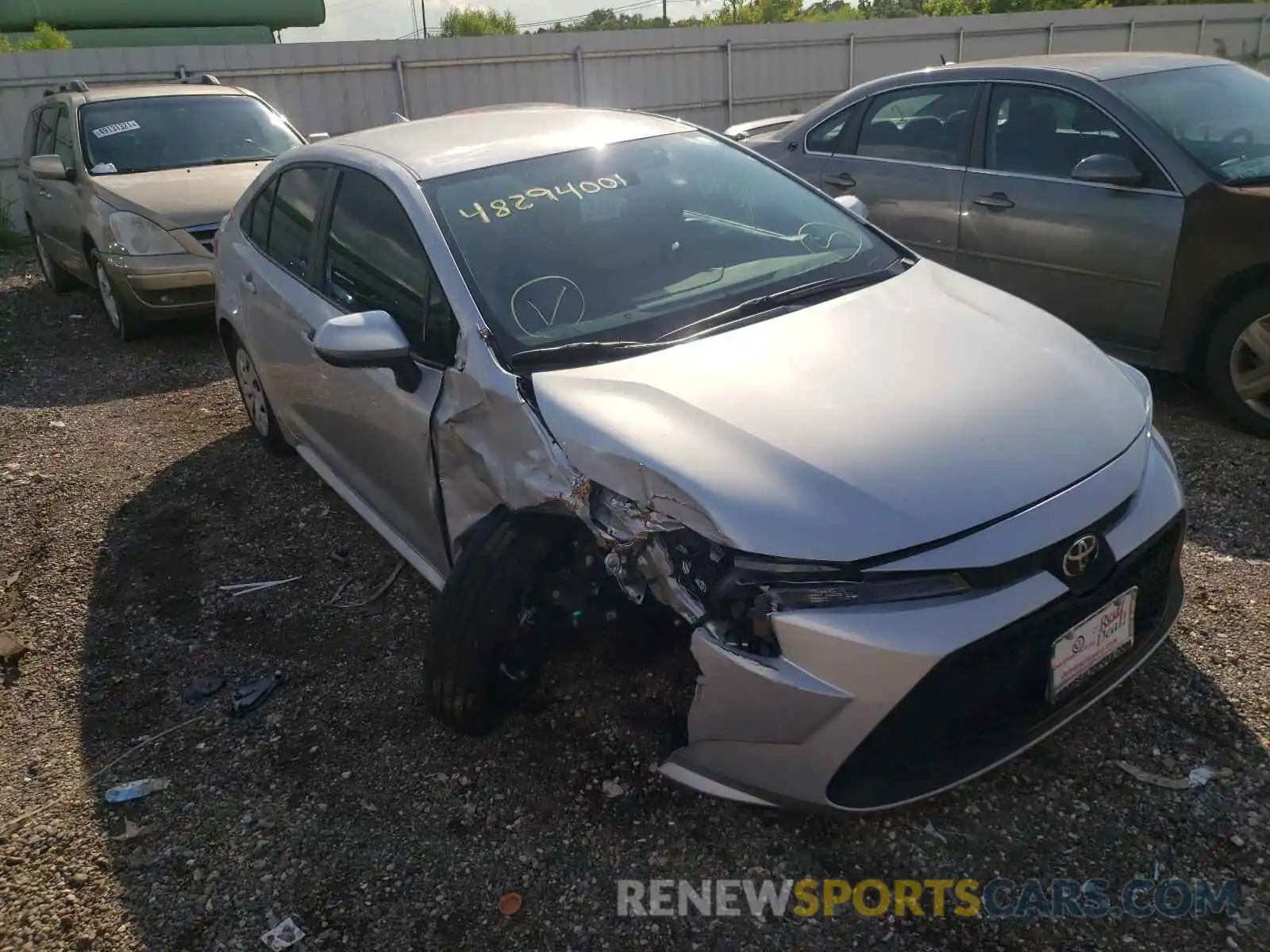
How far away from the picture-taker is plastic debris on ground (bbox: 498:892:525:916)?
95.1 inches

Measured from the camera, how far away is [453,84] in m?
13.6

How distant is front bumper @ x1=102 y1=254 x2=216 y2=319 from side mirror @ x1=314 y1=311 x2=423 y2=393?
444 cm

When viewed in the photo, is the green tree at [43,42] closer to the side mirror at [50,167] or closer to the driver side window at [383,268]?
the side mirror at [50,167]

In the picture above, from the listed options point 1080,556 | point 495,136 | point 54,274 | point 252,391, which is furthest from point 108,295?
point 1080,556

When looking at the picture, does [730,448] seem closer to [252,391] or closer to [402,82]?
[252,391]

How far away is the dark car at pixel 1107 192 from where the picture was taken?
4371 mm

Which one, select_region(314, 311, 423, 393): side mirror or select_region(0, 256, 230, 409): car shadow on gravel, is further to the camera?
select_region(0, 256, 230, 409): car shadow on gravel

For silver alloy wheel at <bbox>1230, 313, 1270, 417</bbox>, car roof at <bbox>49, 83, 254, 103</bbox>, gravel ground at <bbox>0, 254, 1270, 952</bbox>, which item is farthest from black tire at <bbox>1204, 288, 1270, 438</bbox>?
car roof at <bbox>49, 83, 254, 103</bbox>

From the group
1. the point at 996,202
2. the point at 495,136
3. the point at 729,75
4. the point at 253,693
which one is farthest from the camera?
the point at 729,75

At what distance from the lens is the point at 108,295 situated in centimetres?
751

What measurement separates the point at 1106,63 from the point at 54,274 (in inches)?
342

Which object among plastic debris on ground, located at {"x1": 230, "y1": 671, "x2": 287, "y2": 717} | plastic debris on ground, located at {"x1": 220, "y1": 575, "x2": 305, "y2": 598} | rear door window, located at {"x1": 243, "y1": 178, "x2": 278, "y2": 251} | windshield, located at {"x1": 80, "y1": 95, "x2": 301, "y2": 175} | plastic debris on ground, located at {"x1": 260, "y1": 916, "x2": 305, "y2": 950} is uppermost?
windshield, located at {"x1": 80, "y1": 95, "x2": 301, "y2": 175}

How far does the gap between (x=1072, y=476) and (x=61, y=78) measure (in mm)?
13517

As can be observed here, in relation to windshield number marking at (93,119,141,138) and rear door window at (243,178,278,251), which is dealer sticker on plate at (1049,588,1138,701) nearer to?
rear door window at (243,178,278,251)
